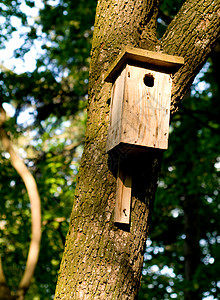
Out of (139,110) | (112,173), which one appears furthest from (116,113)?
(112,173)

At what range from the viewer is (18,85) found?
19.1ft

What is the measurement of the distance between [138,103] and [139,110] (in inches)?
1.7

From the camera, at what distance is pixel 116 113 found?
217cm

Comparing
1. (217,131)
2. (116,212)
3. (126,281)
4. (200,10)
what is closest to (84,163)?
(116,212)

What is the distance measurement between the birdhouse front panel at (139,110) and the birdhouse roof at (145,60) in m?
0.04

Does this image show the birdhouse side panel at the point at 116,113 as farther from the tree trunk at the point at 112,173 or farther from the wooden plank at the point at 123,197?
the wooden plank at the point at 123,197

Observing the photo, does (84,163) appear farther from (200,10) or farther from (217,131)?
(217,131)

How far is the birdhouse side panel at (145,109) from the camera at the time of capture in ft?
6.90

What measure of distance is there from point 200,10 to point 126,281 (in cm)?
172

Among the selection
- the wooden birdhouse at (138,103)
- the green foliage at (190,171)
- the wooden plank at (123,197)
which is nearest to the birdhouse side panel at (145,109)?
the wooden birdhouse at (138,103)

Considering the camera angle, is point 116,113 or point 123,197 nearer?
point 123,197

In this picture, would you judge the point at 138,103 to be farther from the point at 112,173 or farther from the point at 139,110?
the point at 112,173

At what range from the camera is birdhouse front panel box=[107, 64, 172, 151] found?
82.5 inches

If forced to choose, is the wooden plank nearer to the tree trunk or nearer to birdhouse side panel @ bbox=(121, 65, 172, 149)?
Result: the tree trunk
